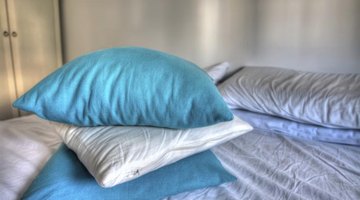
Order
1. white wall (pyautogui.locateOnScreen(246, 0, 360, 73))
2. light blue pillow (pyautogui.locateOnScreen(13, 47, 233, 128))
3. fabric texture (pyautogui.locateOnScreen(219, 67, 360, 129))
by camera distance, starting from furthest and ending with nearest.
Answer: white wall (pyautogui.locateOnScreen(246, 0, 360, 73))
fabric texture (pyautogui.locateOnScreen(219, 67, 360, 129))
light blue pillow (pyautogui.locateOnScreen(13, 47, 233, 128))

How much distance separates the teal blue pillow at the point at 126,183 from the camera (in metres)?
0.58

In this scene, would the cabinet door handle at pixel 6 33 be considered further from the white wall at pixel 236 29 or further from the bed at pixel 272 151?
the bed at pixel 272 151

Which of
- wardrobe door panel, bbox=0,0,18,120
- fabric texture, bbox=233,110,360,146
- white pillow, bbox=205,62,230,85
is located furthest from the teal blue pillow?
wardrobe door panel, bbox=0,0,18,120

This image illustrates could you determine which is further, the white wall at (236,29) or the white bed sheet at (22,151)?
the white wall at (236,29)

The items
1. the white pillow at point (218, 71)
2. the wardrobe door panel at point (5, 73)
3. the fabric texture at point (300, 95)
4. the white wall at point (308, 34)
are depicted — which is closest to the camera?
the fabric texture at point (300, 95)

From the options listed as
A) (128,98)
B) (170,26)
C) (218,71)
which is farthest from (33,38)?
(128,98)

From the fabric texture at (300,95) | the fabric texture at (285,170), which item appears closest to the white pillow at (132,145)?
the fabric texture at (285,170)

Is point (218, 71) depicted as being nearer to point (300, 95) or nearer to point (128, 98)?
point (300, 95)

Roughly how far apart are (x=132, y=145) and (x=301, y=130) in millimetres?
721

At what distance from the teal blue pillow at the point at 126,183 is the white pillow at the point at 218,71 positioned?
0.79 m

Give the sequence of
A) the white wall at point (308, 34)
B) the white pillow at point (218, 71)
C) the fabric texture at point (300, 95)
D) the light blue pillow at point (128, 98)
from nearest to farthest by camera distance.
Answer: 1. the light blue pillow at point (128, 98)
2. the fabric texture at point (300, 95)
3. the white wall at point (308, 34)
4. the white pillow at point (218, 71)

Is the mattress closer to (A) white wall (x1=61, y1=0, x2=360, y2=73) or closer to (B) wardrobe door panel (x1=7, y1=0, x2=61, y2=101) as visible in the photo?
(A) white wall (x1=61, y1=0, x2=360, y2=73)

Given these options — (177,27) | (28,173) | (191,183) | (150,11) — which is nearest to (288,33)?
(177,27)

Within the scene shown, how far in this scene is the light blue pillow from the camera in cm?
67
